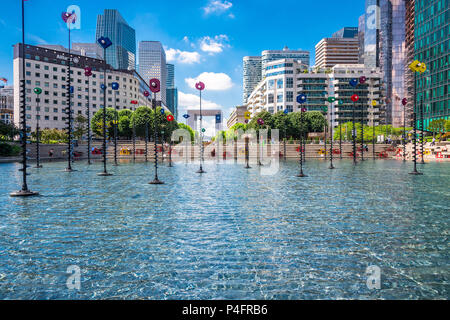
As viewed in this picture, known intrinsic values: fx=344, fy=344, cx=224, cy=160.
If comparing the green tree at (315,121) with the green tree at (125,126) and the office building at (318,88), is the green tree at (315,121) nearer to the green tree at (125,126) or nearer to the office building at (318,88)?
the office building at (318,88)

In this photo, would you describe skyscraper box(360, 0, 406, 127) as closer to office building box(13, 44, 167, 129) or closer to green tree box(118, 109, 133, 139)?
green tree box(118, 109, 133, 139)

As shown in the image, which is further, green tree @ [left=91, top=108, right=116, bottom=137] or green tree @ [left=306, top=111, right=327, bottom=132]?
green tree @ [left=306, top=111, right=327, bottom=132]

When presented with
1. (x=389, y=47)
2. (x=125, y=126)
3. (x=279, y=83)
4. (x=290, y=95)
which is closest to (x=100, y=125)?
(x=125, y=126)

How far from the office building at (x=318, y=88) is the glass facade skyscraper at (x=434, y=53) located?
146ft

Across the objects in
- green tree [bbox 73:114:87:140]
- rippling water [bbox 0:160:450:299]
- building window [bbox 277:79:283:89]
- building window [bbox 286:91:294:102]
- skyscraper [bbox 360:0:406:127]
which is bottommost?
rippling water [bbox 0:160:450:299]

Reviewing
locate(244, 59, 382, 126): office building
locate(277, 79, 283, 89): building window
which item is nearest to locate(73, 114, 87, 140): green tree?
locate(244, 59, 382, 126): office building

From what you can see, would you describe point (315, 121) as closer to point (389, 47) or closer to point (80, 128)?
point (80, 128)

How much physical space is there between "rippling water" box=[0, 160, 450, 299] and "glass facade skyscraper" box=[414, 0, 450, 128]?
73.8 meters

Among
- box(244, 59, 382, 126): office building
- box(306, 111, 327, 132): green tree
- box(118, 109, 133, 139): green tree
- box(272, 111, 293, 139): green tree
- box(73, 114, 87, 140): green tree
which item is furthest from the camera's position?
box(244, 59, 382, 126): office building

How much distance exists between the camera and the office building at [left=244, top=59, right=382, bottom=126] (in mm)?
127312

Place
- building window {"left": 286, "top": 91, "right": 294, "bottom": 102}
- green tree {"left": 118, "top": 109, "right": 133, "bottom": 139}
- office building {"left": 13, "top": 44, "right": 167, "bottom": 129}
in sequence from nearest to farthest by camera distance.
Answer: green tree {"left": 118, "top": 109, "right": 133, "bottom": 139}, office building {"left": 13, "top": 44, "right": 167, "bottom": 129}, building window {"left": 286, "top": 91, "right": 294, "bottom": 102}

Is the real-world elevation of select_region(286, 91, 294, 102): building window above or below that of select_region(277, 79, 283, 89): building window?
below

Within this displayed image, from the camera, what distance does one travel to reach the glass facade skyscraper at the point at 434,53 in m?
72.8

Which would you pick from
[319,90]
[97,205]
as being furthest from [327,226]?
[319,90]
